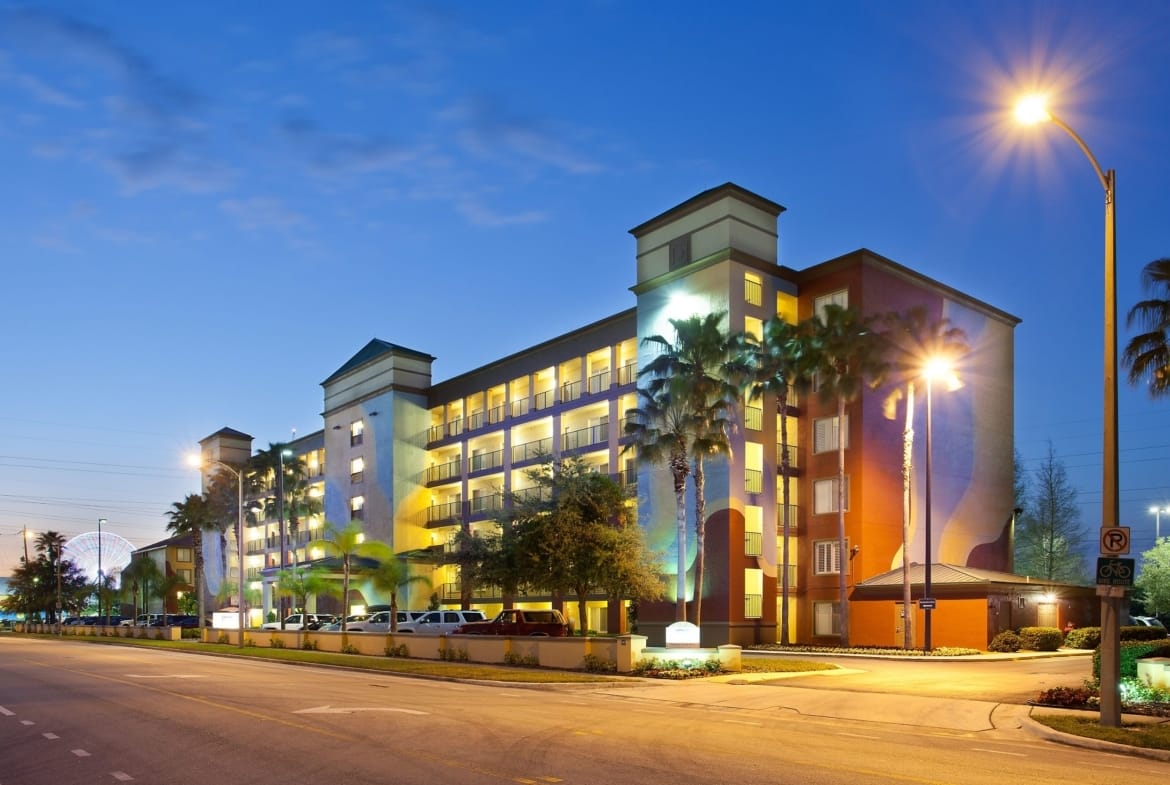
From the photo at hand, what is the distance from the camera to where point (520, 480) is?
64875 millimetres

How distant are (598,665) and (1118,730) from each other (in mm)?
17147

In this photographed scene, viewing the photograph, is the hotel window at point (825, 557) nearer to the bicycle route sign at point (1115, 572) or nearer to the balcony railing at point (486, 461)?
the balcony railing at point (486, 461)

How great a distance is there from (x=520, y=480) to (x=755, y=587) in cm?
2058

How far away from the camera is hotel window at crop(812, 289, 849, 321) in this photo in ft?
165

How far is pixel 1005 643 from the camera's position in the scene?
42.8m

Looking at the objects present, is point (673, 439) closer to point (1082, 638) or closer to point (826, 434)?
point (826, 434)

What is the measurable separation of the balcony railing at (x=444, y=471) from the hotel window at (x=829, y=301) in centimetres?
2906

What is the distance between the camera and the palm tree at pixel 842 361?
4503 centimetres

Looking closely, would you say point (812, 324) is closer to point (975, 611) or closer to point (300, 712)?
point (975, 611)

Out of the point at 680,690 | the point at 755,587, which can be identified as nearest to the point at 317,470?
the point at 755,587

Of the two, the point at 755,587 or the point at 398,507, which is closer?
the point at 755,587

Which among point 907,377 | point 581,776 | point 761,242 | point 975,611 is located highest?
point 761,242

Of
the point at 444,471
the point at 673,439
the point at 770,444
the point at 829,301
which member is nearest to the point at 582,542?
the point at 673,439

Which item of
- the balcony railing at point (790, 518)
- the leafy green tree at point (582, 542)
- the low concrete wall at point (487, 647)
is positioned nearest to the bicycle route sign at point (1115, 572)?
the low concrete wall at point (487, 647)
